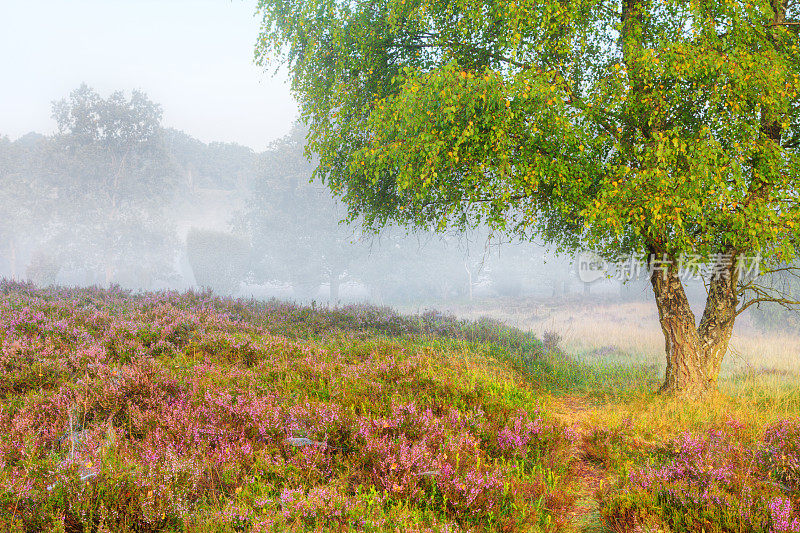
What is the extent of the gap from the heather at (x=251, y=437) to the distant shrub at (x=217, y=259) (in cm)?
3693

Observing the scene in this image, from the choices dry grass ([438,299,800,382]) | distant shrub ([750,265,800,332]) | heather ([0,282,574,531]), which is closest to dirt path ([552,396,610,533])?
heather ([0,282,574,531])

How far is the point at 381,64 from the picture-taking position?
9.74 metres

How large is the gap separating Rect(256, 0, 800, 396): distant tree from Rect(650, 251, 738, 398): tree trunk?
0.09 feet

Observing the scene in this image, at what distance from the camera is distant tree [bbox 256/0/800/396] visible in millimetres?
7133

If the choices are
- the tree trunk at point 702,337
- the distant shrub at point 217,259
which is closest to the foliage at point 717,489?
the tree trunk at point 702,337

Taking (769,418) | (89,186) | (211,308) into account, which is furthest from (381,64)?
(89,186)

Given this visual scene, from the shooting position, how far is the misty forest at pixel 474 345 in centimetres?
401

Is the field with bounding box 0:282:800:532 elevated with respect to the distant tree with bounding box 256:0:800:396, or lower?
lower

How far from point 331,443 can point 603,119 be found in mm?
7536

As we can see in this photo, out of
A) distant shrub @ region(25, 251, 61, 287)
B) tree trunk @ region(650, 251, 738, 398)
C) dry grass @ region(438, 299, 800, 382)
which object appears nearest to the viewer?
tree trunk @ region(650, 251, 738, 398)

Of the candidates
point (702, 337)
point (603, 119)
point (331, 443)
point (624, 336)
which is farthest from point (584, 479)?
point (624, 336)

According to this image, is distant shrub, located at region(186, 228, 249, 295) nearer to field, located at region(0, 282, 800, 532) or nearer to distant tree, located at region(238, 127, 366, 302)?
distant tree, located at region(238, 127, 366, 302)

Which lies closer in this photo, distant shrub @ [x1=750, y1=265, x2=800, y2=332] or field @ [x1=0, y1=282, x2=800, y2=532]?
field @ [x1=0, y1=282, x2=800, y2=532]

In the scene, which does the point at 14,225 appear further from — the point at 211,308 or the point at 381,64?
the point at 381,64
